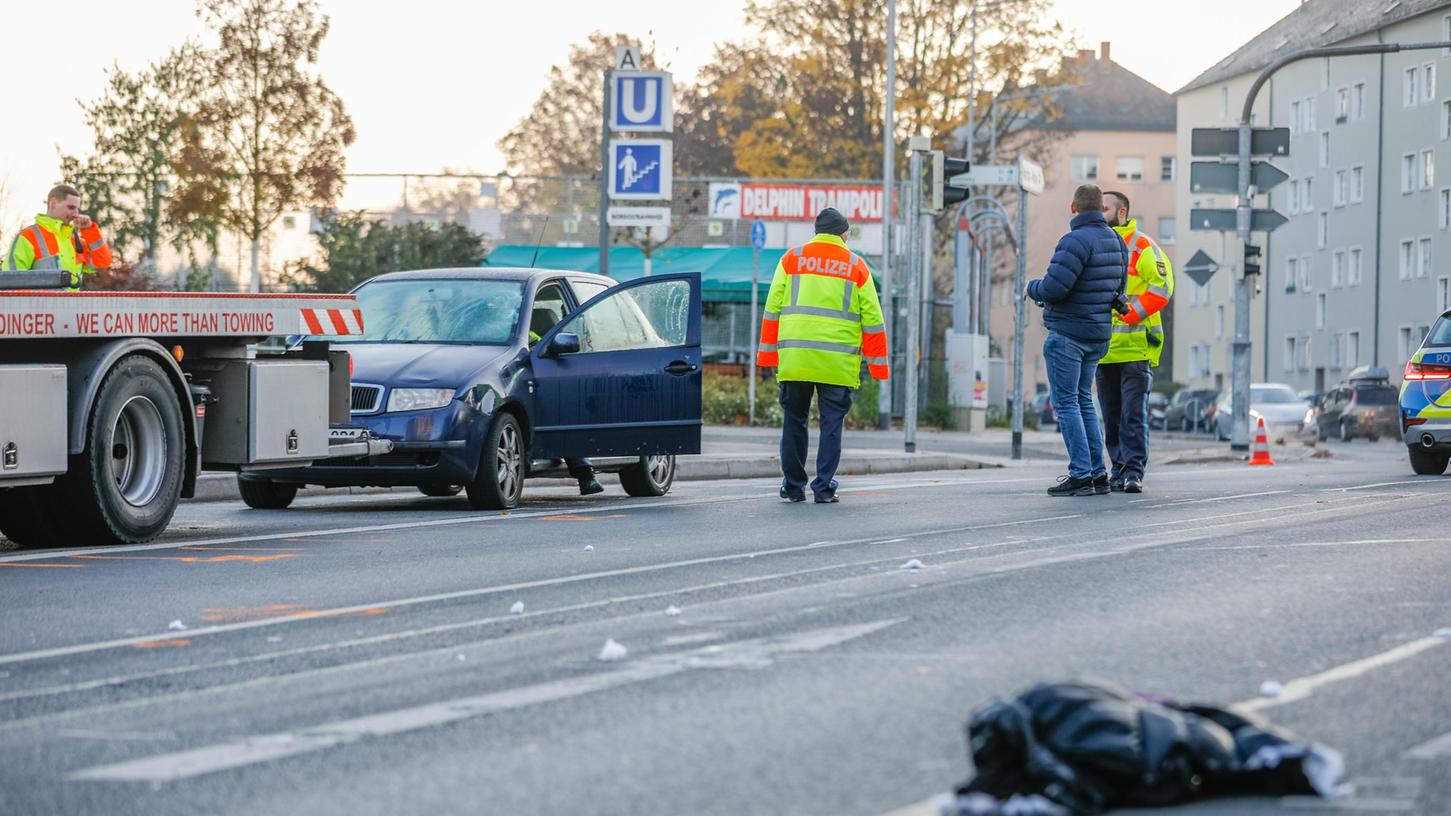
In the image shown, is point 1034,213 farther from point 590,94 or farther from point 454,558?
point 454,558

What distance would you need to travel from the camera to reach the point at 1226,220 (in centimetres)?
2853

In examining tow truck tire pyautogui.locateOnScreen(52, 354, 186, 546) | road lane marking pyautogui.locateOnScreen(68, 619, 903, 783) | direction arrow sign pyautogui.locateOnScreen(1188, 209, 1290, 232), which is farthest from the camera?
direction arrow sign pyautogui.locateOnScreen(1188, 209, 1290, 232)

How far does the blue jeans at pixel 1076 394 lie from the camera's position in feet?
50.4

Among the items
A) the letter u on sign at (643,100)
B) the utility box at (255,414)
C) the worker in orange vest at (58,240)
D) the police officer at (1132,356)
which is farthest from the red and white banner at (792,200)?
the utility box at (255,414)

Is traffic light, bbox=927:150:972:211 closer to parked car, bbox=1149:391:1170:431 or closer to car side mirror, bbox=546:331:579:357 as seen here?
car side mirror, bbox=546:331:579:357

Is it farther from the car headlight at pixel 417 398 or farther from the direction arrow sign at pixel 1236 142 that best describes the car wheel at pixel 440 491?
the direction arrow sign at pixel 1236 142

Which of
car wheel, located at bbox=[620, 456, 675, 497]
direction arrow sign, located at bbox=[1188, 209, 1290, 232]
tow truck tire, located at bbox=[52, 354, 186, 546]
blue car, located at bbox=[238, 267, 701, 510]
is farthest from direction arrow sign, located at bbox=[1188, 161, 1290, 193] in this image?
tow truck tire, located at bbox=[52, 354, 186, 546]

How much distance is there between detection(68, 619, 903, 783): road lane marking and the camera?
17.4 ft

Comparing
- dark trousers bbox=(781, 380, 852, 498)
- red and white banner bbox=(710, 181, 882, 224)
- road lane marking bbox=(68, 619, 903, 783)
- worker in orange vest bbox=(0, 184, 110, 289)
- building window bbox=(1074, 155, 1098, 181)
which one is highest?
building window bbox=(1074, 155, 1098, 181)

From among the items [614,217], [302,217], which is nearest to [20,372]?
[614,217]

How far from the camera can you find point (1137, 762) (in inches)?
190

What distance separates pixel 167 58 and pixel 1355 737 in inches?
1498

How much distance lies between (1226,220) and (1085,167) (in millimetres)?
84903

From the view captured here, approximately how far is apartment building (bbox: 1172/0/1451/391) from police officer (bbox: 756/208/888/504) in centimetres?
6489
